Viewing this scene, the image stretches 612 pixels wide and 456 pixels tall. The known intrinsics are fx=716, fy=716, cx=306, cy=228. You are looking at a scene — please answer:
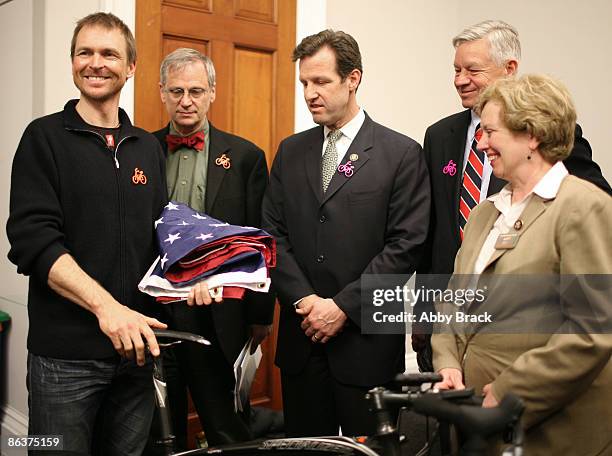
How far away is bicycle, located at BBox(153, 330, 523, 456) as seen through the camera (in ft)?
3.72

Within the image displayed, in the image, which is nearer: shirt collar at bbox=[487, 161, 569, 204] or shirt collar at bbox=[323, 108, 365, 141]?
shirt collar at bbox=[487, 161, 569, 204]

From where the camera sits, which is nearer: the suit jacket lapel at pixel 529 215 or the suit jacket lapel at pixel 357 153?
the suit jacket lapel at pixel 529 215

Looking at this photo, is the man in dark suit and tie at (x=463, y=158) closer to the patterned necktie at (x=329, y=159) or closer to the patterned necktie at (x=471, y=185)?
the patterned necktie at (x=471, y=185)

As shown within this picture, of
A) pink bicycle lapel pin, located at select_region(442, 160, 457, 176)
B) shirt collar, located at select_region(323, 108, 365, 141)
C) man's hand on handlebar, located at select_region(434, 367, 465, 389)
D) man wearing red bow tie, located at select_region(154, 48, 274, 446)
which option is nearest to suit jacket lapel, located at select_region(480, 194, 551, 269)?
man's hand on handlebar, located at select_region(434, 367, 465, 389)

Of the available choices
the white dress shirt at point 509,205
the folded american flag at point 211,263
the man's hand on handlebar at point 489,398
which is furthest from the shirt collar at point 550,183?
the folded american flag at point 211,263

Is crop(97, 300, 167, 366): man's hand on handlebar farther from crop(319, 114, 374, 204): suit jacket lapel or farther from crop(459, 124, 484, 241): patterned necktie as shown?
crop(459, 124, 484, 241): patterned necktie

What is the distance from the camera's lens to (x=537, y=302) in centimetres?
164

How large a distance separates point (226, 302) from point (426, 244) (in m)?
0.74

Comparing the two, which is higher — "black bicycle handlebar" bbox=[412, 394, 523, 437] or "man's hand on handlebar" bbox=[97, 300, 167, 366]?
"man's hand on handlebar" bbox=[97, 300, 167, 366]

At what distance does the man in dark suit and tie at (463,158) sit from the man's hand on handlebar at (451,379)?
71 cm

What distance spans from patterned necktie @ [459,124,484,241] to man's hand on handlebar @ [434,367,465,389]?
0.74m

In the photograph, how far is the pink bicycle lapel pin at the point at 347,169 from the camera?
95.7 inches

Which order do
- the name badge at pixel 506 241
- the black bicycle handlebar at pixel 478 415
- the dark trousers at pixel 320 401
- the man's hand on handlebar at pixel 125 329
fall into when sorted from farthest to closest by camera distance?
the dark trousers at pixel 320 401, the man's hand on handlebar at pixel 125 329, the name badge at pixel 506 241, the black bicycle handlebar at pixel 478 415

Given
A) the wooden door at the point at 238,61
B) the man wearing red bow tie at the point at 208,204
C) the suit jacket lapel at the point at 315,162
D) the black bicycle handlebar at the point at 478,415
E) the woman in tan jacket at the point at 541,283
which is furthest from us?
the wooden door at the point at 238,61
